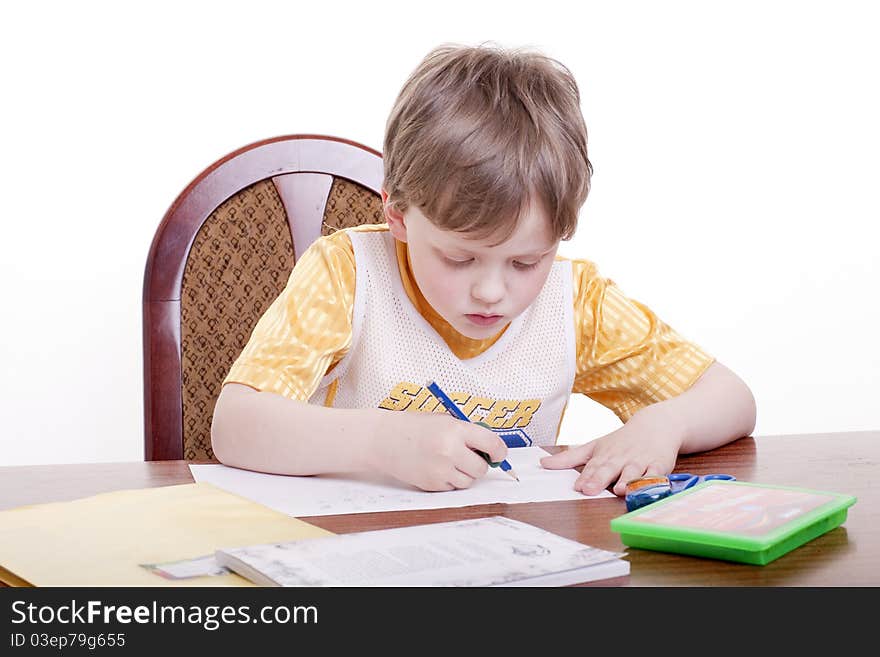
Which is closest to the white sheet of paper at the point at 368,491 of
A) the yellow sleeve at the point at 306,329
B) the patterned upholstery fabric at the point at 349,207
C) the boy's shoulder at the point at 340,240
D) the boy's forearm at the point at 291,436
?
the boy's forearm at the point at 291,436

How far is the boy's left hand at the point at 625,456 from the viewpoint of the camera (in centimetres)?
91

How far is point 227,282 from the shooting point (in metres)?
1.42

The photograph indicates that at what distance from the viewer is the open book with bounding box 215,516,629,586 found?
0.59 meters

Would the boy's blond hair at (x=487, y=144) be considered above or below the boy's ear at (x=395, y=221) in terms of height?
above

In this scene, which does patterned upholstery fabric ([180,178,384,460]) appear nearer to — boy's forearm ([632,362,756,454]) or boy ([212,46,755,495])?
boy ([212,46,755,495])

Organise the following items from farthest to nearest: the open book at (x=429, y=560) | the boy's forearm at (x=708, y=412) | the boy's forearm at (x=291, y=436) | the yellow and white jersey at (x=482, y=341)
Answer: the yellow and white jersey at (x=482, y=341), the boy's forearm at (x=708, y=412), the boy's forearm at (x=291, y=436), the open book at (x=429, y=560)

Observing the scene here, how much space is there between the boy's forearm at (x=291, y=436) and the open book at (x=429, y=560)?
0.24 meters

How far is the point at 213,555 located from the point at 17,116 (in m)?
1.73

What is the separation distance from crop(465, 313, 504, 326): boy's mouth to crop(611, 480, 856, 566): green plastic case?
34 centimetres

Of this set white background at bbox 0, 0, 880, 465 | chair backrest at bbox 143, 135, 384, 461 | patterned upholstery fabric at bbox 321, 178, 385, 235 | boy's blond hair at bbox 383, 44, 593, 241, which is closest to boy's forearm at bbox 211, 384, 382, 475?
boy's blond hair at bbox 383, 44, 593, 241

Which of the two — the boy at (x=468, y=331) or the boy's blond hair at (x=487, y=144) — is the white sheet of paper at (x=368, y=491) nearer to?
the boy at (x=468, y=331)

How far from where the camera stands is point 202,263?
140 centimetres
